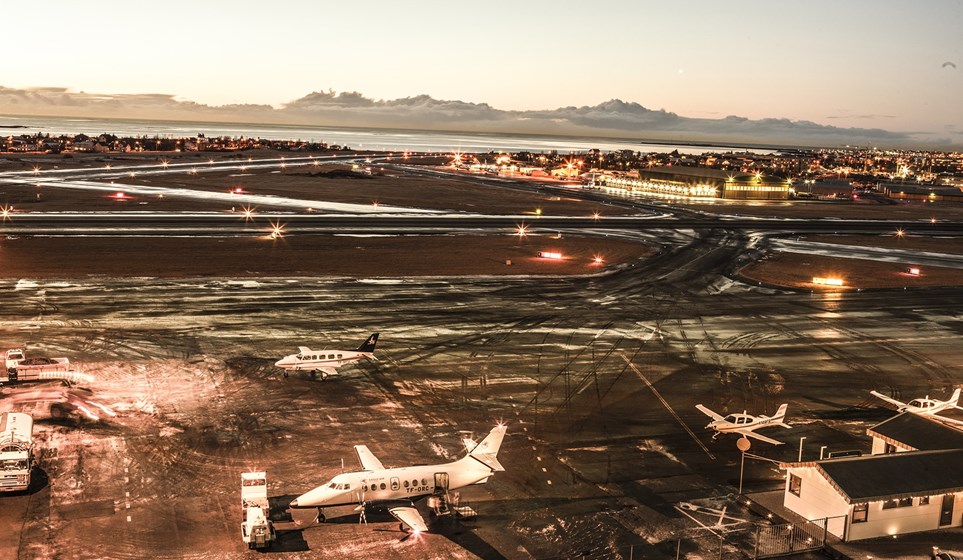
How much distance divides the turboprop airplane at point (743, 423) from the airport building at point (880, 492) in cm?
799

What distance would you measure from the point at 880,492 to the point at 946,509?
4255 millimetres

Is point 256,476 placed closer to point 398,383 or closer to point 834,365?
point 398,383

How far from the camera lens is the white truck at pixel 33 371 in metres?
50.2

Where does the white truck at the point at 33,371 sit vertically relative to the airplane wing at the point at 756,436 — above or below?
above

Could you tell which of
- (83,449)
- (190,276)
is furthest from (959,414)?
(190,276)

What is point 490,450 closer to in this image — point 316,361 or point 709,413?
point 709,413

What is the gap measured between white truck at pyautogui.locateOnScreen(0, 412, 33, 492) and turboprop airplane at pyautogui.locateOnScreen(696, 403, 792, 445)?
113 ft

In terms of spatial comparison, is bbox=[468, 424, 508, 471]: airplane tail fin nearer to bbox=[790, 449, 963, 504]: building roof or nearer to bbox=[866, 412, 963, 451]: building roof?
bbox=[790, 449, 963, 504]: building roof

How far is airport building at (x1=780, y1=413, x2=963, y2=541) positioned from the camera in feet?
112

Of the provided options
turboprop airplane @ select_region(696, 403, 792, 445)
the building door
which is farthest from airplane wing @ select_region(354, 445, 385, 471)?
the building door

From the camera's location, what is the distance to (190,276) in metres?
84.8

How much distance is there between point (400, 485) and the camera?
116ft

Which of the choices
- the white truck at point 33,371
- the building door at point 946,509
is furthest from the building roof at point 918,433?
the white truck at point 33,371

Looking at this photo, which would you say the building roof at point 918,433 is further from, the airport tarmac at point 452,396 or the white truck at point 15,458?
the white truck at point 15,458
